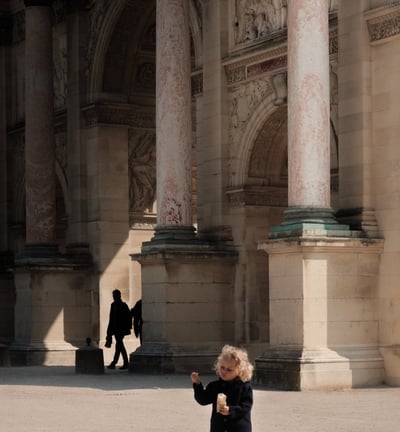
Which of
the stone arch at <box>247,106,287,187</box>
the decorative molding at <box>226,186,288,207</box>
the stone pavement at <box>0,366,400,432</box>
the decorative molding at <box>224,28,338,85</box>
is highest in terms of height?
the decorative molding at <box>224,28,338,85</box>

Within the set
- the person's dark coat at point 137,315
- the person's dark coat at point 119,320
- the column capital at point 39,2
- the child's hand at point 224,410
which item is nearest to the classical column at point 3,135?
the column capital at point 39,2

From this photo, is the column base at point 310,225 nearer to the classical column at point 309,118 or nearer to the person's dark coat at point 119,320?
the classical column at point 309,118

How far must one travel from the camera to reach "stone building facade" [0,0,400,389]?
2561 centimetres

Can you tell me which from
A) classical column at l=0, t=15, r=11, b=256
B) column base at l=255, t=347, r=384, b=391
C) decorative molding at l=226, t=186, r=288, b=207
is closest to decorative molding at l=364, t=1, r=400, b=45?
decorative molding at l=226, t=186, r=288, b=207

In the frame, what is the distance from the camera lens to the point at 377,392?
24359mm

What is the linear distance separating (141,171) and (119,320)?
234 inches

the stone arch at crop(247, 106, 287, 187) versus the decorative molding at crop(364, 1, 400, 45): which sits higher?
the decorative molding at crop(364, 1, 400, 45)

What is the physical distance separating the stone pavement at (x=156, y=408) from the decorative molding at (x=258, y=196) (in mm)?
4419

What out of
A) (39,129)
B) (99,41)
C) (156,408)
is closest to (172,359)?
(156,408)

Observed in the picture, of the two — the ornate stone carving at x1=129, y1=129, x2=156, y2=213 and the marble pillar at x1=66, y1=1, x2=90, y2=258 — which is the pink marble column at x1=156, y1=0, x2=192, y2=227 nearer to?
the ornate stone carving at x1=129, y1=129, x2=156, y2=213

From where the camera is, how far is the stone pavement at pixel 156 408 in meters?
18.5

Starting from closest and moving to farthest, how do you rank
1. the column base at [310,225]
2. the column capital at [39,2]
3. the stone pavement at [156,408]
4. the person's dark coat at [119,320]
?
the stone pavement at [156,408]
the column base at [310,225]
the person's dark coat at [119,320]
the column capital at [39,2]

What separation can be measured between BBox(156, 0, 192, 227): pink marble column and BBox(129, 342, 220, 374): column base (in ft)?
8.56

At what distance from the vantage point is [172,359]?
29.3 meters
